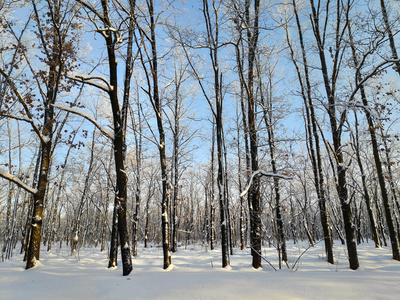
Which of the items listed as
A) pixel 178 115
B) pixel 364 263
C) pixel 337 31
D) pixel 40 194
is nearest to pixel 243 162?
pixel 178 115

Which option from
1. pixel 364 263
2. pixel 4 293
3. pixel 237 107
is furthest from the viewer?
pixel 237 107

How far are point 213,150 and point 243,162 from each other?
9.25 ft

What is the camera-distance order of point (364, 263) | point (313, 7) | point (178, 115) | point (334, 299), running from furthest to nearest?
1. point (178, 115)
2. point (364, 263)
3. point (313, 7)
4. point (334, 299)

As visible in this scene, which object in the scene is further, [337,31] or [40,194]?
[337,31]

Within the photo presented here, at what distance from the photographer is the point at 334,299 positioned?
2.85 m

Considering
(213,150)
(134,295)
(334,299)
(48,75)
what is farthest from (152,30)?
(213,150)

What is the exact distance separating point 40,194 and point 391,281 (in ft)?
30.3

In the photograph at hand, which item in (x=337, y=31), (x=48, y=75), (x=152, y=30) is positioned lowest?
(x=48, y=75)

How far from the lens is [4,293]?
12.3 ft

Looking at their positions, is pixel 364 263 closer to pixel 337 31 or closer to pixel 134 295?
pixel 337 31

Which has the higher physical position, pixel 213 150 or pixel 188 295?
pixel 213 150

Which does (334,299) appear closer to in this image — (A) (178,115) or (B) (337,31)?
(B) (337,31)

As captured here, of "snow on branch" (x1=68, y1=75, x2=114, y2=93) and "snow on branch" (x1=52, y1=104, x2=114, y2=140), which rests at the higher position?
"snow on branch" (x1=68, y1=75, x2=114, y2=93)

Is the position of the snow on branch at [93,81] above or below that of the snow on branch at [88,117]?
above
